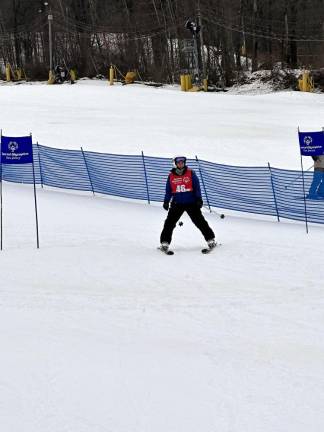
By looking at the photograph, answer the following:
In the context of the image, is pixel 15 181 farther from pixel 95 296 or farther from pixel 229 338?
pixel 229 338

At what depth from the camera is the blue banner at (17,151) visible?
12172 mm

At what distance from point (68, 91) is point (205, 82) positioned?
8756 mm

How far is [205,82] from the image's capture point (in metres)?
42.2

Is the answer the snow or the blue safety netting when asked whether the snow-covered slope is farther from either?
the snow

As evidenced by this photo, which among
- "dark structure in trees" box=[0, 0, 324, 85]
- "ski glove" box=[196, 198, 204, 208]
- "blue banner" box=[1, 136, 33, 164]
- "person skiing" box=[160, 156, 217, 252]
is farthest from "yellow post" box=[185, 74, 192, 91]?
"ski glove" box=[196, 198, 204, 208]

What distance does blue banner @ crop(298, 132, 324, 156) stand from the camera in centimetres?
1294

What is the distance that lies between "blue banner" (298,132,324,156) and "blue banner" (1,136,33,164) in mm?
5222

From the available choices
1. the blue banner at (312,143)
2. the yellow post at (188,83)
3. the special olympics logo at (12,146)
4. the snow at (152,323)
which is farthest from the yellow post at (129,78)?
the special olympics logo at (12,146)

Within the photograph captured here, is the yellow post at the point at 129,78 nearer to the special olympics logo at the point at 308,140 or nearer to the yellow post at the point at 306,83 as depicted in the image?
the yellow post at the point at 306,83

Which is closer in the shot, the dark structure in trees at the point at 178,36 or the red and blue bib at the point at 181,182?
the red and blue bib at the point at 181,182

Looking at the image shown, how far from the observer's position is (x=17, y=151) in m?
12.2

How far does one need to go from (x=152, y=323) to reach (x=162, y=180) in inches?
380

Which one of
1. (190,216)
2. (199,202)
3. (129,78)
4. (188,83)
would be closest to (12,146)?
(190,216)

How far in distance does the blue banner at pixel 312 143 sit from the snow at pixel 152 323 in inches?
61.4
